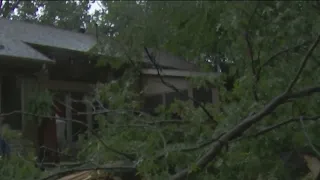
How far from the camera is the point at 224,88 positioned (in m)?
5.88

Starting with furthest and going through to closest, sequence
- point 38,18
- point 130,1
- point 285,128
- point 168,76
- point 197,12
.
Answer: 1. point 38,18
2. point 168,76
3. point 285,128
4. point 197,12
5. point 130,1

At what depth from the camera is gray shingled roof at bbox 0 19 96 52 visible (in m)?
10.4

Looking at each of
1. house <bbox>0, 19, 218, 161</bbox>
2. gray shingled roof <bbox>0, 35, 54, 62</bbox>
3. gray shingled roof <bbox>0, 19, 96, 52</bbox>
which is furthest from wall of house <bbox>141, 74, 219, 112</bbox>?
gray shingled roof <bbox>0, 35, 54, 62</bbox>

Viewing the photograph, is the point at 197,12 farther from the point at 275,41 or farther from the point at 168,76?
the point at 168,76

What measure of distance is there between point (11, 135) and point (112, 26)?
304cm

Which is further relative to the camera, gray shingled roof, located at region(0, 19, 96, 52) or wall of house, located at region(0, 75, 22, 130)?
gray shingled roof, located at region(0, 19, 96, 52)

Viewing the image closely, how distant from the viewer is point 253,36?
3564 millimetres

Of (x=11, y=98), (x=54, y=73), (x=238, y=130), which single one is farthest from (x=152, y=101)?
(x=238, y=130)

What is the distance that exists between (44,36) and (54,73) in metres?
1.00

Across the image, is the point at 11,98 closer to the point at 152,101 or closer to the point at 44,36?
the point at 44,36

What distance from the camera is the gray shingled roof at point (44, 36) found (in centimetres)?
1037

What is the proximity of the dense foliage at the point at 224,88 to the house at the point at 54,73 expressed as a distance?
3213 millimetres

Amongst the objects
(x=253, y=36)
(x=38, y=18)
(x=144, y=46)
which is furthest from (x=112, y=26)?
(x=38, y=18)

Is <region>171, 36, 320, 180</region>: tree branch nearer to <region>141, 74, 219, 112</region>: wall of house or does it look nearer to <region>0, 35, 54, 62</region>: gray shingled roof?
<region>0, 35, 54, 62</region>: gray shingled roof
